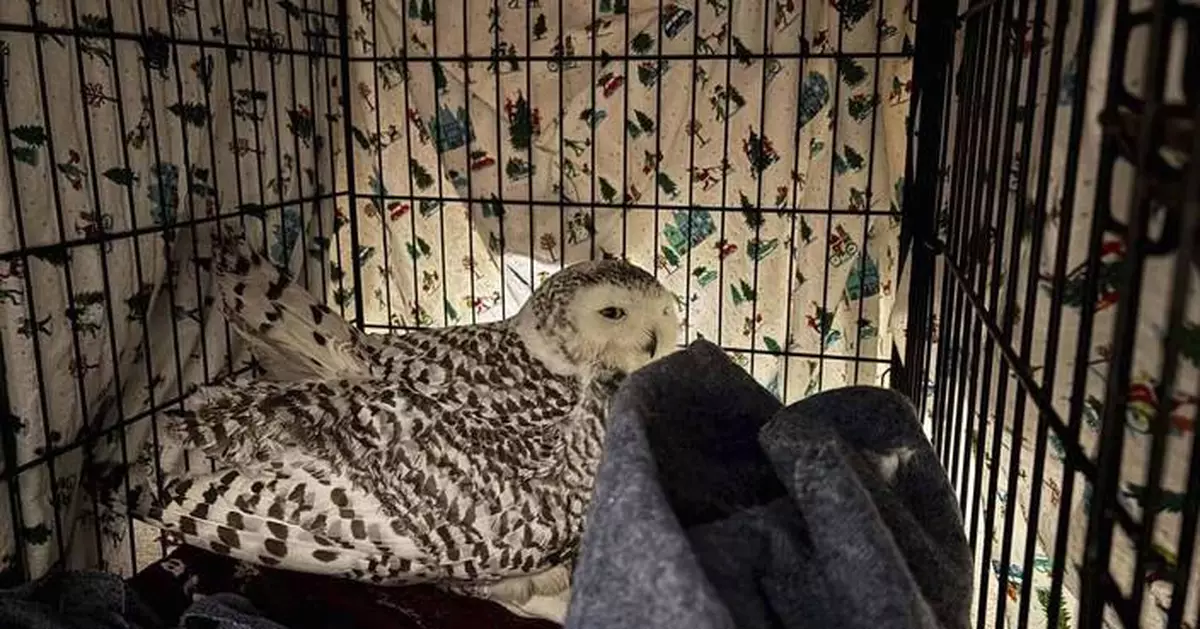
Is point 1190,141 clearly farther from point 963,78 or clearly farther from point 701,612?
point 963,78

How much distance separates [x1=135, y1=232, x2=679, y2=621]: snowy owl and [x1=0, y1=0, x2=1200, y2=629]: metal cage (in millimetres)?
114

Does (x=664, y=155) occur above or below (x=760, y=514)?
above

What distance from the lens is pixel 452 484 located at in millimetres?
1069

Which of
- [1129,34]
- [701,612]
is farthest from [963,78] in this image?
[701,612]

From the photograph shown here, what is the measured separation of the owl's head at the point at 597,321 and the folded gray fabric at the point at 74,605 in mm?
570

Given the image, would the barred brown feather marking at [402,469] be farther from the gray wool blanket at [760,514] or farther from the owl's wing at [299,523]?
the gray wool blanket at [760,514]

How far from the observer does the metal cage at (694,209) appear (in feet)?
1.07

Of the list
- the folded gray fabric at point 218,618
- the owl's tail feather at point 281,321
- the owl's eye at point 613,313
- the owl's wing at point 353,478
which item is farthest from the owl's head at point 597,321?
the folded gray fabric at point 218,618

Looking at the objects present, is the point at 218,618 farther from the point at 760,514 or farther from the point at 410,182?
the point at 410,182

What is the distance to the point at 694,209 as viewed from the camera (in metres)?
1.53

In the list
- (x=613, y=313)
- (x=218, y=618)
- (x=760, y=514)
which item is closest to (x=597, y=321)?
(x=613, y=313)

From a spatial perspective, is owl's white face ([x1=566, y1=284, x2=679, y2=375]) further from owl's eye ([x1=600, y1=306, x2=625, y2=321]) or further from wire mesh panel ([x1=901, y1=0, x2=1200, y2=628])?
wire mesh panel ([x1=901, y1=0, x2=1200, y2=628])

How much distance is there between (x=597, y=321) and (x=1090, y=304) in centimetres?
91

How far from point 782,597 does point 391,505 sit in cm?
77
